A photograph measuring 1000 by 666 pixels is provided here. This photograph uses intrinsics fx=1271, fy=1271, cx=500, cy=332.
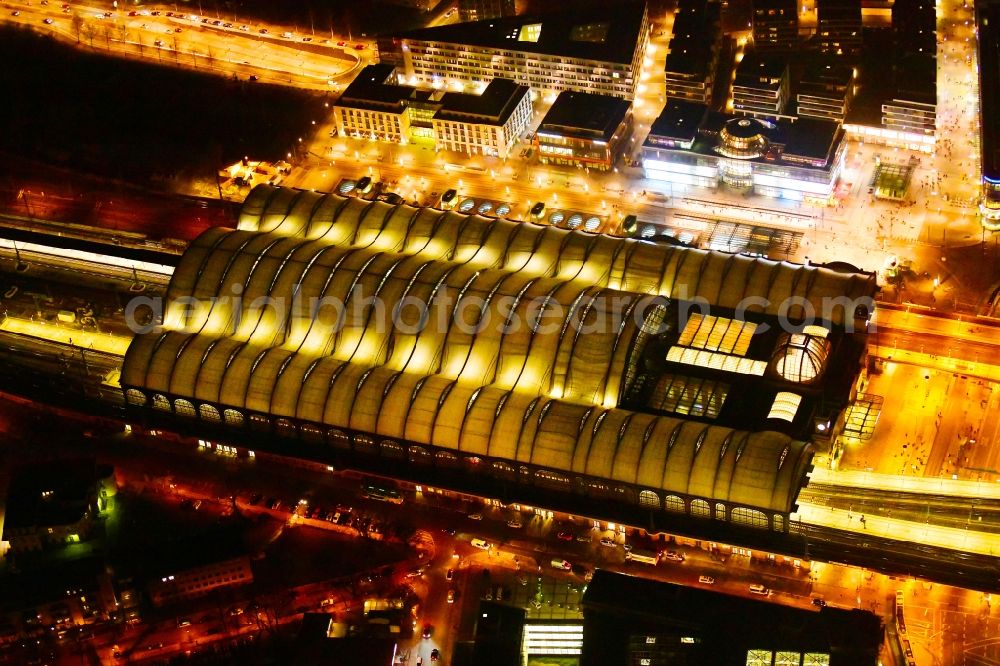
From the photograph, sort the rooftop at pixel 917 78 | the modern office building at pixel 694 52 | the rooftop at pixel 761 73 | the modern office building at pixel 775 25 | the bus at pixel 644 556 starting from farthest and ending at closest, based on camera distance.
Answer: the modern office building at pixel 775 25, the modern office building at pixel 694 52, the rooftop at pixel 761 73, the rooftop at pixel 917 78, the bus at pixel 644 556

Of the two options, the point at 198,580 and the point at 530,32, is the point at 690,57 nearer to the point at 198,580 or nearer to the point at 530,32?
the point at 530,32

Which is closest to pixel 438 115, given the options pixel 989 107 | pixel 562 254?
pixel 562 254

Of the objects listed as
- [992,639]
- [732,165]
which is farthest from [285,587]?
[732,165]

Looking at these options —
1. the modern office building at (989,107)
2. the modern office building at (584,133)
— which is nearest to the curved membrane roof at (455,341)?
the modern office building at (584,133)

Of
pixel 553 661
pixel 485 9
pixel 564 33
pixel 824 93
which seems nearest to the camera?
pixel 553 661

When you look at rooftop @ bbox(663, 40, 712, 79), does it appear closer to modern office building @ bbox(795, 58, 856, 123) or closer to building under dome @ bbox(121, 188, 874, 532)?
modern office building @ bbox(795, 58, 856, 123)

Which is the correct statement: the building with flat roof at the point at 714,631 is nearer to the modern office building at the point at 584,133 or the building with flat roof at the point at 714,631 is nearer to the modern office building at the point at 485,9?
the modern office building at the point at 584,133

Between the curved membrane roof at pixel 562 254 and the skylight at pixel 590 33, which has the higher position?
the skylight at pixel 590 33
